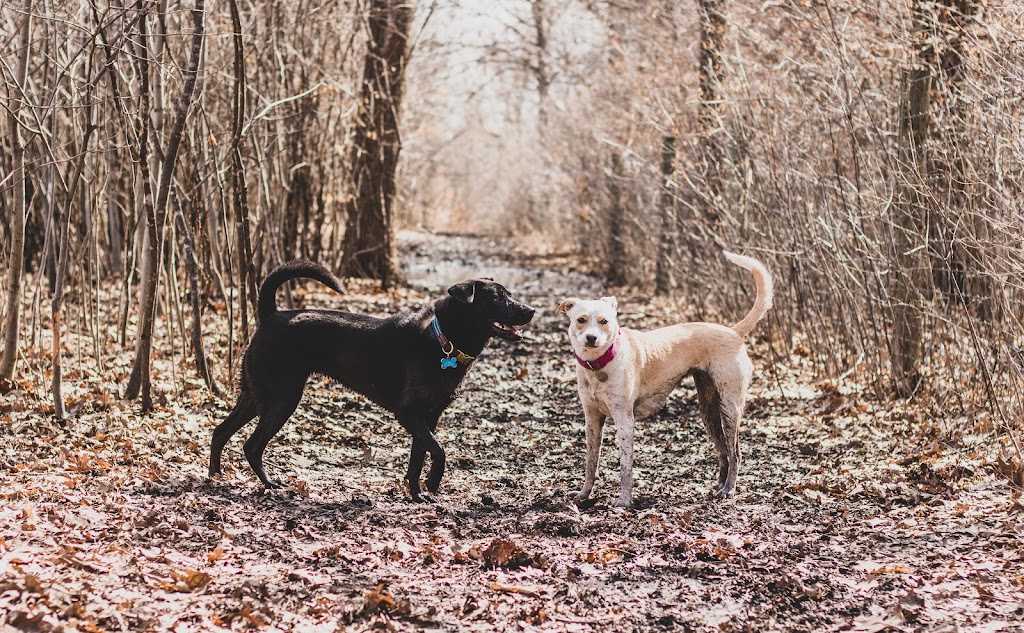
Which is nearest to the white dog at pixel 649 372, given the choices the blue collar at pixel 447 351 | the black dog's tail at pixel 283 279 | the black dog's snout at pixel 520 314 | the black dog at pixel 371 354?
the black dog's snout at pixel 520 314

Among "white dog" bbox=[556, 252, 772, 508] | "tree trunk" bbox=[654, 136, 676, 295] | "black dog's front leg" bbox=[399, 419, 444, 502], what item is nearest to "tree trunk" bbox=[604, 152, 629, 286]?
"tree trunk" bbox=[654, 136, 676, 295]

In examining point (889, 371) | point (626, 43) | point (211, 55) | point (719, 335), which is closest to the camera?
point (719, 335)

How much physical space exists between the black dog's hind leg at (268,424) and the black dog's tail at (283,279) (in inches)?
19.5

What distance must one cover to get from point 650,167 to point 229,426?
23.1ft

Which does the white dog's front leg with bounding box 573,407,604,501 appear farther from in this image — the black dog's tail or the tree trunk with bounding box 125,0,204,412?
the tree trunk with bounding box 125,0,204,412

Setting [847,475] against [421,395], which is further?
[847,475]

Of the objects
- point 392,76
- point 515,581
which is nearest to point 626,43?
point 392,76

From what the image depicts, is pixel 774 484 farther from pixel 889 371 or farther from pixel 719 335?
pixel 889 371

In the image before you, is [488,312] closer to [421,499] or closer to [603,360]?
[603,360]

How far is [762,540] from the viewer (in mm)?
5094

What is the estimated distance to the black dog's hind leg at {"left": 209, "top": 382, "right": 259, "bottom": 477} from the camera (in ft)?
19.7

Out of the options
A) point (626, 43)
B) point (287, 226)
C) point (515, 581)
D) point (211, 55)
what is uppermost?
point (626, 43)

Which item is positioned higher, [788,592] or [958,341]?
[958,341]

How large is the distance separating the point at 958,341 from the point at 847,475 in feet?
5.03
